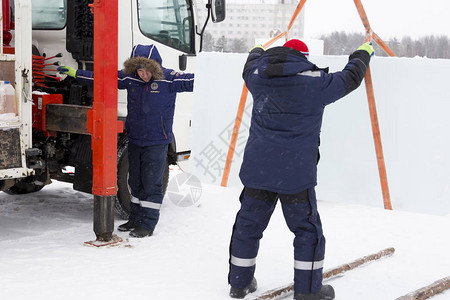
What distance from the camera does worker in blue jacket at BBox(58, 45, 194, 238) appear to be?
5.30 meters

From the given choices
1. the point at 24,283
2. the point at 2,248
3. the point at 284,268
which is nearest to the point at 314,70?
the point at 284,268

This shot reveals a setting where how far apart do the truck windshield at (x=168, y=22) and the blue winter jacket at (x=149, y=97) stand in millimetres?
623

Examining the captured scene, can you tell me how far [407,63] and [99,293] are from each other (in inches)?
102

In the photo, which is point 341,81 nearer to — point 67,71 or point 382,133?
point 382,133

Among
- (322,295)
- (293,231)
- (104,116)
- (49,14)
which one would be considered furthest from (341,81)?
(49,14)

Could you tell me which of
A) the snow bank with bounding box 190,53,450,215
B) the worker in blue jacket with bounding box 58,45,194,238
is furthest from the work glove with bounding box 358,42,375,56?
the worker in blue jacket with bounding box 58,45,194,238

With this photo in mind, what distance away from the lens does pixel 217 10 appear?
618 centimetres

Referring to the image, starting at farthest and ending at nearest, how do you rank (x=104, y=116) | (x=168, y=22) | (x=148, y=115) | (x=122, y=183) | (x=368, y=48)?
(x=168, y=22) → (x=122, y=183) → (x=148, y=115) → (x=104, y=116) → (x=368, y=48)

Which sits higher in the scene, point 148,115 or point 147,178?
point 148,115

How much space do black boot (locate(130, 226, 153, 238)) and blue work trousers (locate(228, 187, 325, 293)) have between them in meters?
1.59

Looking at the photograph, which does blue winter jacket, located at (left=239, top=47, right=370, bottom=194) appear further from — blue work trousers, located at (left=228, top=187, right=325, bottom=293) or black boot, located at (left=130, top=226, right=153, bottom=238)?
black boot, located at (left=130, top=226, right=153, bottom=238)

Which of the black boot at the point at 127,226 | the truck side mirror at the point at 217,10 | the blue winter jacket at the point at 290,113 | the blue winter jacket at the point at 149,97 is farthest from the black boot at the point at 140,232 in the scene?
the truck side mirror at the point at 217,10

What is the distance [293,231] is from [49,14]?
11.3 feet

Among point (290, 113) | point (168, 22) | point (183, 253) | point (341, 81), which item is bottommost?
point (183, 253)
